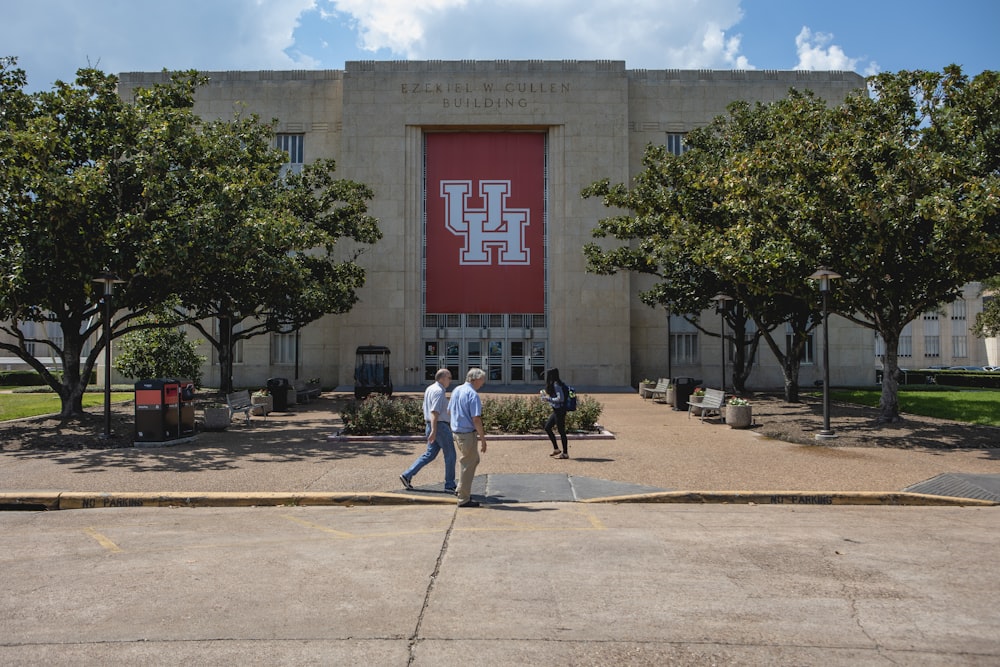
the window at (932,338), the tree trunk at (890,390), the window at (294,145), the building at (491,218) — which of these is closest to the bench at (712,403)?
the tree trunk at (890,390)

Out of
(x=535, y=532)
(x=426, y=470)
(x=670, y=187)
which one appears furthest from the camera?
(x=670, y=187)

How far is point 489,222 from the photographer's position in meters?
38.8

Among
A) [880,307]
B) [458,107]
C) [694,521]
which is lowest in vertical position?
[694,521]

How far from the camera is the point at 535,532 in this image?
7965 millimetres

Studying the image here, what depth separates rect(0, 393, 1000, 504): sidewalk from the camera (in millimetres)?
10633

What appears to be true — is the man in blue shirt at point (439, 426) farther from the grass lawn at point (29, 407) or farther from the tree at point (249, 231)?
the grass lawn at point (29, 407)

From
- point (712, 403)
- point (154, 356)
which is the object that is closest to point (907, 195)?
point (712, 403)

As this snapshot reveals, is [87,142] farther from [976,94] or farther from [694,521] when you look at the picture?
[976,94]

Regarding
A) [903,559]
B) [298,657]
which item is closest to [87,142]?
[298,657]

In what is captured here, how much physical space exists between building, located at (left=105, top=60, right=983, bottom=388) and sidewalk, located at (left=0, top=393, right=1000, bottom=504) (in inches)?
816

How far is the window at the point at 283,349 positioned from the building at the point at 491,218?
78 cm

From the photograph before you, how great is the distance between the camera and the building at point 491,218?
38.1 m

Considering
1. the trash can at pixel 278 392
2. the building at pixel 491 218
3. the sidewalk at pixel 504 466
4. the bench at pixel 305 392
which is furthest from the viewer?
the building at pixel 491 218

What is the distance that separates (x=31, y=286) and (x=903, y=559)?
55.2ft
